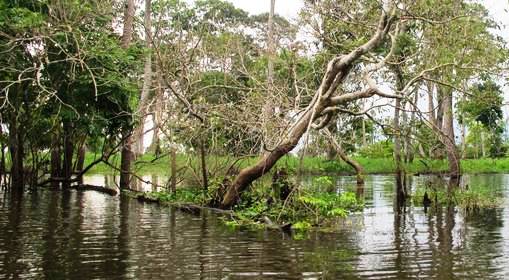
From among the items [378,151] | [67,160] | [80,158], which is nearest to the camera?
[67,160]

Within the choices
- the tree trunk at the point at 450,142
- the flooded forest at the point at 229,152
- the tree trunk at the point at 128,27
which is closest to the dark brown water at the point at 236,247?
the flooded forest at the point at 229,152

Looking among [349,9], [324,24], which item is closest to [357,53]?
[349,9]

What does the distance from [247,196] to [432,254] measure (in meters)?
7.18

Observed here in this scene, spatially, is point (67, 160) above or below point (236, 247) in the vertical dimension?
above

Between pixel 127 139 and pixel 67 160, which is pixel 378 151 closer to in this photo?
pixel 127 139

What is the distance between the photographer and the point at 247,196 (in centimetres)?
1708

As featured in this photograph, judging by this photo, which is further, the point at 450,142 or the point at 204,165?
the point at 204,165

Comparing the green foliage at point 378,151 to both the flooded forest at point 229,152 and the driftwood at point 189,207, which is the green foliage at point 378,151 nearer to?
the flooded forest at point 229,152

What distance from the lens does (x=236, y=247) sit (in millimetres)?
11172

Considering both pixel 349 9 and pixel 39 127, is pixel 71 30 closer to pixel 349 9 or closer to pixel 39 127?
pixel 349 9

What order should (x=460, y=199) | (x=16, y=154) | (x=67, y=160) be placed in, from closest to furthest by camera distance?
(x=460, y=199) < (x=16, y=154) < (x=67, y=160)

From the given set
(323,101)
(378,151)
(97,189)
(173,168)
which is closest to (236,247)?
(323,101)

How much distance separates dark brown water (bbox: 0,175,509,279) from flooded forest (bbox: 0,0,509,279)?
4 centimetres

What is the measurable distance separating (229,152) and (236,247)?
8.00m
